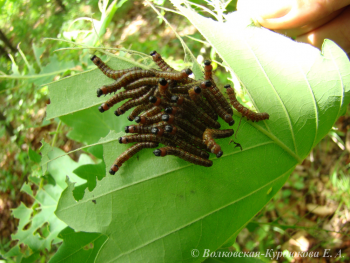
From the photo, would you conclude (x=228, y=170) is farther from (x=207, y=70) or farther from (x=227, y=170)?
(x=207, y=70)

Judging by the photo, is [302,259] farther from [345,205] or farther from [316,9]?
[316,9]

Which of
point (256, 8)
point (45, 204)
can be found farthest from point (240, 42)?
point (45, 204)

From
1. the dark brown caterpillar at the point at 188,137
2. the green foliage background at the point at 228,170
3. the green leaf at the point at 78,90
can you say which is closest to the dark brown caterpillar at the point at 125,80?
the green leaf at the point at 78,90

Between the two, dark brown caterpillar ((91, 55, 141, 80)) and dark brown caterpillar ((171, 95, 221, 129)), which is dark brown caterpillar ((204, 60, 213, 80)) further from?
dark brown caterpillar ((91, 55, 141, 80))

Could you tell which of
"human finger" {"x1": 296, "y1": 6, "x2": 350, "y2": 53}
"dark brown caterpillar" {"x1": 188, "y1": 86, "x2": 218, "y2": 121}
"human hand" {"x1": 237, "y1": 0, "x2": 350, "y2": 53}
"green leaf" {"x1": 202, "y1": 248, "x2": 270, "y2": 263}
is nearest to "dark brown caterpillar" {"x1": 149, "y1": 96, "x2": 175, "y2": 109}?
"dark brown caterpillar" {"x1": 188, "y1": 86, "x2": 218, "y2": 121}

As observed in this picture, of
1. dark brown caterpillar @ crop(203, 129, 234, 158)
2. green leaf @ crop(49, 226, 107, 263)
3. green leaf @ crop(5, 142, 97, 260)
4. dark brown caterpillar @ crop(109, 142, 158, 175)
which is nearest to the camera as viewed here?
dark brown caterpillar @ crop(203, 129, 234, 158)

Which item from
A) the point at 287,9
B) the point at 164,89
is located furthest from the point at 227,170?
the point at 287,9

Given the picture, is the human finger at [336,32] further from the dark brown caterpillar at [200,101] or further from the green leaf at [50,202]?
the green leaf at [50,202]

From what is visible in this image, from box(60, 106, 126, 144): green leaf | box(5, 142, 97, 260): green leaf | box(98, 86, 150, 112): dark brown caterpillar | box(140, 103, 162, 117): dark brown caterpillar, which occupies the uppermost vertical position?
box(98, 86, 150, 112): dark brown caterpillar
